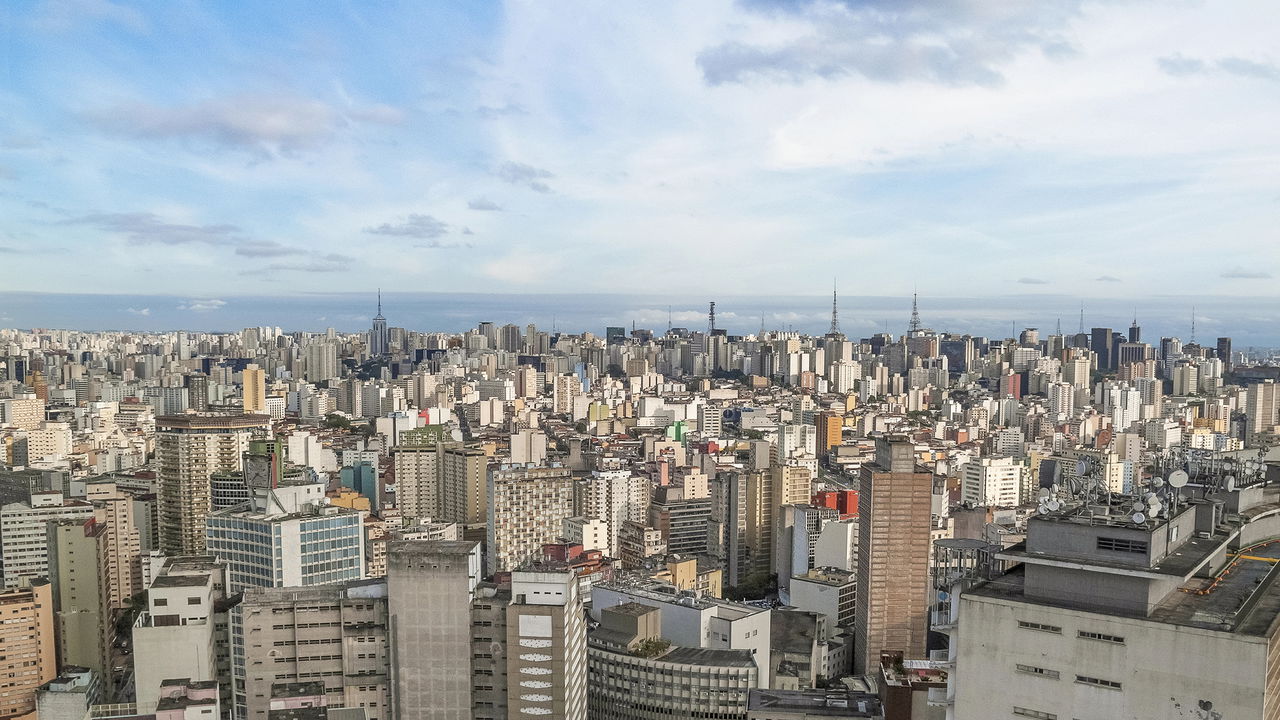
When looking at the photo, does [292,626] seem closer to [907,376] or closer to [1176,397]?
[1176,397]

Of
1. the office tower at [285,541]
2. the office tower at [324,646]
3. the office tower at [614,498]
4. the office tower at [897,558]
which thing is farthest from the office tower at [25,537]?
the office tower at [897,558]

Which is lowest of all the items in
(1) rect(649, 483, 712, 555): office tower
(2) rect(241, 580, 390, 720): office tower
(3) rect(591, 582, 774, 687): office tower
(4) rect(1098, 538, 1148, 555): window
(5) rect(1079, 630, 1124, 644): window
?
(1) rect(649, 483, 712, 555): office tower

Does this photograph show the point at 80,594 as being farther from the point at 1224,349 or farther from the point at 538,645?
the point at 1224,349

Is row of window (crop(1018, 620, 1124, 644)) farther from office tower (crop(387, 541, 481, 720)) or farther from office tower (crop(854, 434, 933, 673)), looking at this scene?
office tower (crop(854, 434, 933, 673))

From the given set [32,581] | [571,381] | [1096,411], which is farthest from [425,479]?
[1096,411]

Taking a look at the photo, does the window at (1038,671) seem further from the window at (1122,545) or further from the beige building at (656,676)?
Result: the beige building at (656,676)

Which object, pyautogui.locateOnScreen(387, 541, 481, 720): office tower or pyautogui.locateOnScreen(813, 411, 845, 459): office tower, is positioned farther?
pyautogui.locateOnScreen(813, 411, 845, 459): office tower

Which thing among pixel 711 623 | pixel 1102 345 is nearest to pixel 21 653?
pixel 711 623

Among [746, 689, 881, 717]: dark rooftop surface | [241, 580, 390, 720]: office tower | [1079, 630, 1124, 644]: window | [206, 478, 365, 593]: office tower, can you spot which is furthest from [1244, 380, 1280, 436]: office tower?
[1079, 630, 1124, 644]: window

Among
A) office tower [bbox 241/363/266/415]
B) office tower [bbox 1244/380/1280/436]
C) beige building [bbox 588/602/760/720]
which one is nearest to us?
beige building [bbox 588/602/760/720]
